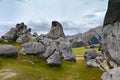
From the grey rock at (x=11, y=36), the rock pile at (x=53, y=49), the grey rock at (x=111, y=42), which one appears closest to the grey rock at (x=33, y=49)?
the rock pile at (x=53, y=49)

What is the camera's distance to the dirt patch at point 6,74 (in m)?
53.1

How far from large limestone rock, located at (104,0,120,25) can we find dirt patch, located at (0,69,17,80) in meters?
23.1

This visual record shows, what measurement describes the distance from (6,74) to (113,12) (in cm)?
2566

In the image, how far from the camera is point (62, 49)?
9200 cm

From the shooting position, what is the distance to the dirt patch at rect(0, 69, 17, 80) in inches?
2089

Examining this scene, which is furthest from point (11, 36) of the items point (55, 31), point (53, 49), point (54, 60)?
point (54, 60)

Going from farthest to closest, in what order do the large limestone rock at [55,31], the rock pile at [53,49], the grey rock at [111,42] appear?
the large limestone rock at [55,31], the rock pile at [53,49], the grey rock at [111,42]

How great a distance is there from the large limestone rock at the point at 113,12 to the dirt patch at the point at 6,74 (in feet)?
75.8

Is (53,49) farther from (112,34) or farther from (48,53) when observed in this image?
(112,34)

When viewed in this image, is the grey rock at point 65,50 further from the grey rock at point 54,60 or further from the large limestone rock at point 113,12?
the large limestone rock at point 113,12

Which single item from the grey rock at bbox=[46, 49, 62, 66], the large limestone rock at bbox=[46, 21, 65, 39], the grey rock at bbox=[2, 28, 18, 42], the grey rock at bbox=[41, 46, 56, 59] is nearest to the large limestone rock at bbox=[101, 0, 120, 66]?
the grey rock at bbox=[46, 49, 62, 66]

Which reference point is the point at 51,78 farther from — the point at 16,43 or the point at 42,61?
the point at 16,43

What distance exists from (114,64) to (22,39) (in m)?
56.3

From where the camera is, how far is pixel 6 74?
54.8m
